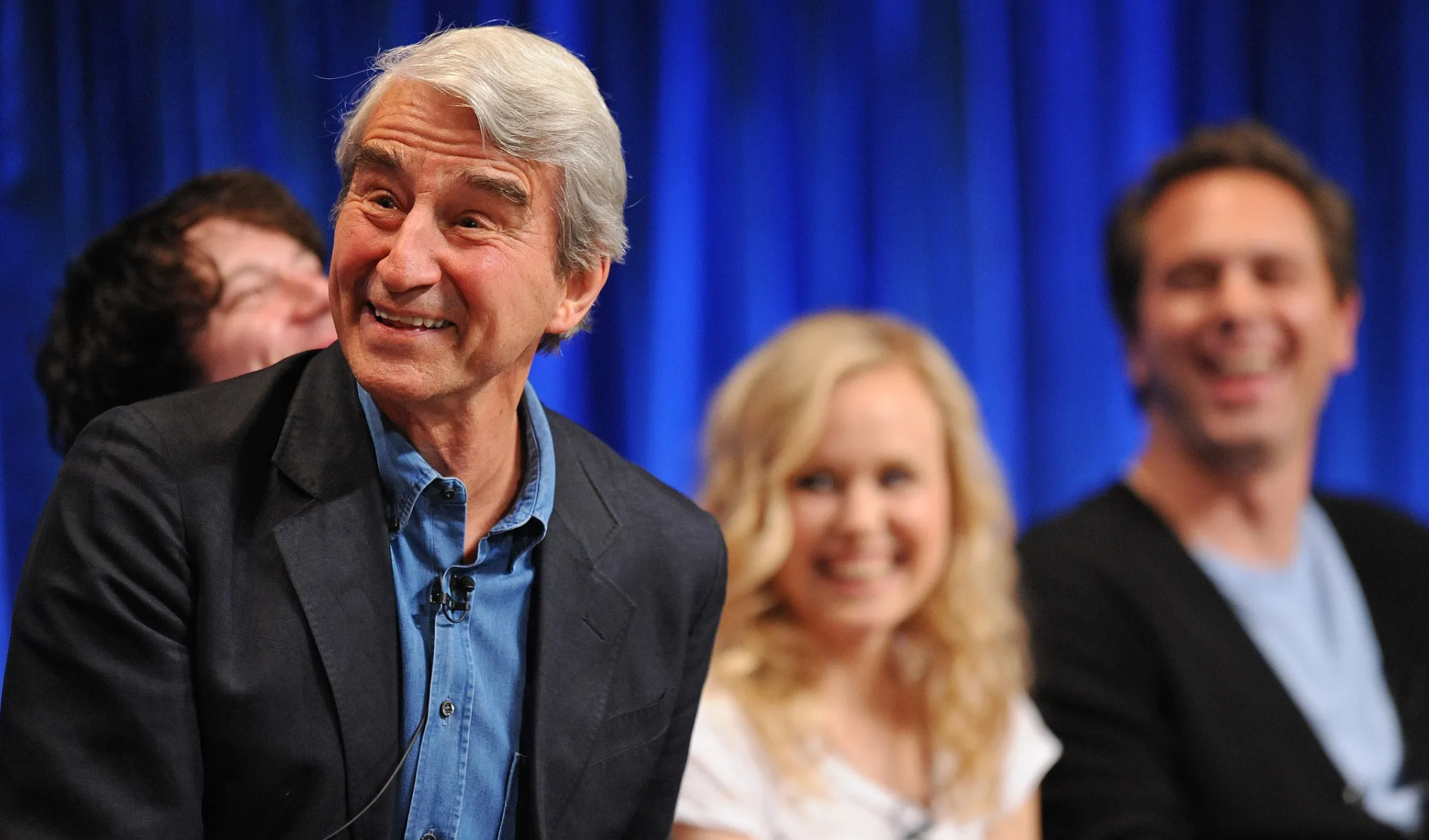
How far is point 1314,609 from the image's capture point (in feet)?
8.24

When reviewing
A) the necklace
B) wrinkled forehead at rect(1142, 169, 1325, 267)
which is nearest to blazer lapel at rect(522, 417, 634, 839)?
the necklace

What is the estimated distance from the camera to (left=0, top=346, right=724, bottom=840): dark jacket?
118cm

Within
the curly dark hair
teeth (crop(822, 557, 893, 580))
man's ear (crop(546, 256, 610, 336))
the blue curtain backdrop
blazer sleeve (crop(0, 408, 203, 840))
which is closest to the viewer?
blazer sleeve (crop(0, 408, 203, 840))

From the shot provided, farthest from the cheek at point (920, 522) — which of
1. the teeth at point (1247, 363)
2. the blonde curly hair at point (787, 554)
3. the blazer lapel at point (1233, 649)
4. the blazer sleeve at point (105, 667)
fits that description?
the blazer sleeve at point (105, 667)

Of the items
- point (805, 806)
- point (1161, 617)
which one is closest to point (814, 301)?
point (1161, 617)

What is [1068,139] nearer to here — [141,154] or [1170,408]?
[1170,408]

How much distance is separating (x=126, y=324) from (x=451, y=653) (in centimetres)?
61

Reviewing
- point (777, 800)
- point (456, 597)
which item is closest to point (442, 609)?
point (456, 597)

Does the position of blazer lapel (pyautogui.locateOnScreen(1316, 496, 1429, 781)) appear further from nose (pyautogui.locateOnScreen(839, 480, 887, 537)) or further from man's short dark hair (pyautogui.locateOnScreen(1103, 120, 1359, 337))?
nose (pyautogui.locateOnScreen(839, 480, 887, 537))

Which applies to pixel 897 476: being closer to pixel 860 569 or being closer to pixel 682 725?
pixel 860 569

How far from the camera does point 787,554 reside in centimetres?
208

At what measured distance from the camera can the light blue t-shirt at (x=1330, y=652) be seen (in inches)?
93.6

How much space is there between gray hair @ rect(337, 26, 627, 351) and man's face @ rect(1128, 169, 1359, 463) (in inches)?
57.1

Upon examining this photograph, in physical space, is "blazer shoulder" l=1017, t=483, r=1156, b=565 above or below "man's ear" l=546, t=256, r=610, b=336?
below
